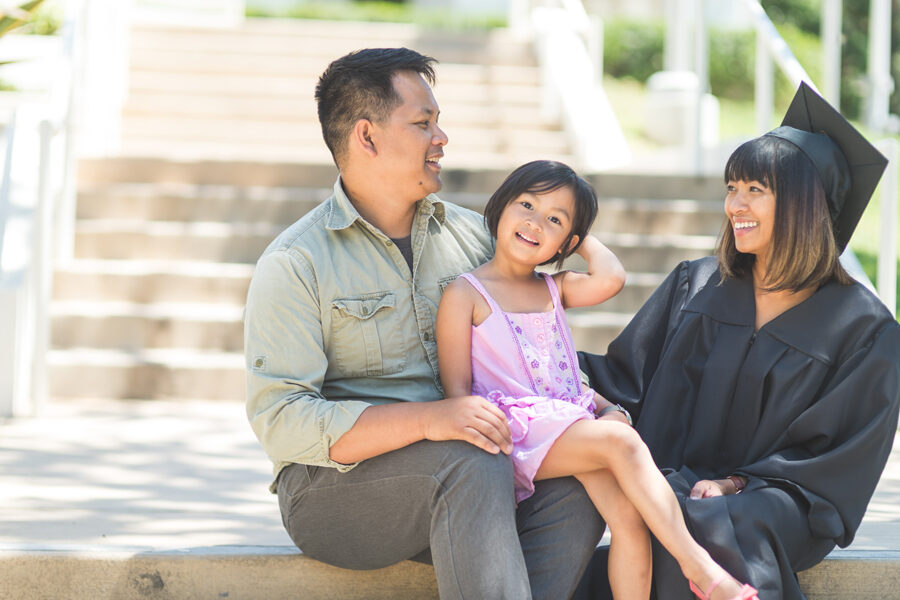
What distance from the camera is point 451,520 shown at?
268cm

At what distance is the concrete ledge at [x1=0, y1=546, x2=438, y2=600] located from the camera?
3135 millimetres

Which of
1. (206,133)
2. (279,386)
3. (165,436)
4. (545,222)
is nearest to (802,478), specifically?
(545,222)

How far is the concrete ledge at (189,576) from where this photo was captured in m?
3.13

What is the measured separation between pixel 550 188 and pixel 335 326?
28.6 inches

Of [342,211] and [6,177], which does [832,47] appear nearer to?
[6,177]

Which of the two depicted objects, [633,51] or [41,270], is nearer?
[41,270]

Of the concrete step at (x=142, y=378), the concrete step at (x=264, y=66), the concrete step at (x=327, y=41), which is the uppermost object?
the concrete step at (x=327, y=41)

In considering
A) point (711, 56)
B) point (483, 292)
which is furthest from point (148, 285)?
point (711, 56)

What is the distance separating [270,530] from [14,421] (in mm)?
2212

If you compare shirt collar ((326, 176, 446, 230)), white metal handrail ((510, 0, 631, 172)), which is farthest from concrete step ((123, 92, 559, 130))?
shirt collar ((326, 176, 446, 230))

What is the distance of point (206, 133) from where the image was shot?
9.15m

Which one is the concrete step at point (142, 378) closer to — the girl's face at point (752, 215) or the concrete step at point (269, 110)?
the girl's face at point (752, 215)

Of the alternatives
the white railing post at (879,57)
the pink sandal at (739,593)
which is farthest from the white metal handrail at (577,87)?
the pink sandal at (739,593)

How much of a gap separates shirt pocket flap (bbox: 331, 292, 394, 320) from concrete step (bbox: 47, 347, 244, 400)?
2.85 m
